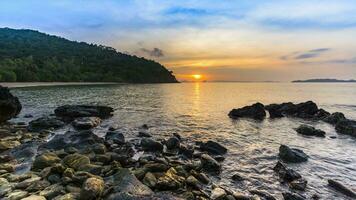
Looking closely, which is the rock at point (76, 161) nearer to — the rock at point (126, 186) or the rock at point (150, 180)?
the rock at point (126, 186)

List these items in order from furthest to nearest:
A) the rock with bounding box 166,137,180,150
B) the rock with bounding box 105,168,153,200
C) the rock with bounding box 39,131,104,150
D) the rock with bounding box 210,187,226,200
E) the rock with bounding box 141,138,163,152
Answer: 1. the rock with bounding box 166,137,180,150
2. the rock with bounding box 141,138,163,152
3. the rock with bounding box 39,131,104,150
4. the rock with bounding box 210,187,226,200
5. the rock with bounding box 105,168,153,200

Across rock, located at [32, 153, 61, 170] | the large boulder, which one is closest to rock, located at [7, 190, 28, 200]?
rock, located at [32, 153, 61, 170]

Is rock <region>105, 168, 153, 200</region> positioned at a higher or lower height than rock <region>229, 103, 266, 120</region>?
higher

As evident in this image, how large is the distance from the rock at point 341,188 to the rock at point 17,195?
609 inches

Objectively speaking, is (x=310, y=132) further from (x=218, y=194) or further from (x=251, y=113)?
(x=218, y=194)

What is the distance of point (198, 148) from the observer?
84.2 ft

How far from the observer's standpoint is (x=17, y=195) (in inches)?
511

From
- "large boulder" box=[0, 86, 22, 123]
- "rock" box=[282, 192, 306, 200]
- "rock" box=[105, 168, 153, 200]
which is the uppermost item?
"large boulder" box=[0, 86, 22, 123]

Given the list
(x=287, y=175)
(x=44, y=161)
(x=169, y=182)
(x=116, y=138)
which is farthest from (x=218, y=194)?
(x=116, y=138)

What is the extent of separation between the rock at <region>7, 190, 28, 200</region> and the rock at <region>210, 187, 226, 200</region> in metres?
8.00

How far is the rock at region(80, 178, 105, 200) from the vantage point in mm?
12781

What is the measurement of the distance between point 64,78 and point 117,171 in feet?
559

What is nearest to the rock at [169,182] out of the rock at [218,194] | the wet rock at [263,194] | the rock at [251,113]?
the rock at [218,194]

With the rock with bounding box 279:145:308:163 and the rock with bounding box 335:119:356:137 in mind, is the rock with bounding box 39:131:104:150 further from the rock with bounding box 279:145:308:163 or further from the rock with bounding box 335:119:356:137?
the rock with bounding box 335:119:356:137
